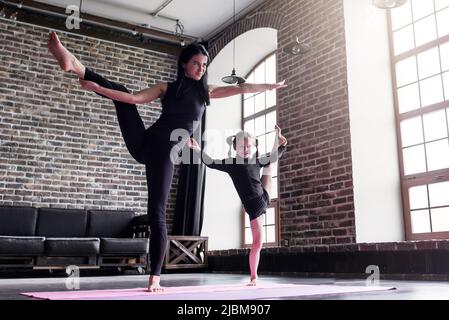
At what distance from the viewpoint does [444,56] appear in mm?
4637

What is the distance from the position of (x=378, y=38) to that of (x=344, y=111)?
1020mm

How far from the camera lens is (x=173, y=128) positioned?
263 cm

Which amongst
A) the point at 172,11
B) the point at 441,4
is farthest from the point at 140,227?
the point at 441,4

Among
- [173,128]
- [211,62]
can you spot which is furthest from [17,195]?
[173,128]

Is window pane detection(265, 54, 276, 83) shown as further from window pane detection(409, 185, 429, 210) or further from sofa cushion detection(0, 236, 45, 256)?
sofa cushion detection(0, 236, 45, 256)

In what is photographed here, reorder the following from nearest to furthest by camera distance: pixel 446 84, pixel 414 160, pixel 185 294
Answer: pixel 185 294 < pixel 446 84 < pixel 414 160

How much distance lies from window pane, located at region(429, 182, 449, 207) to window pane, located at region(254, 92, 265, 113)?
330cm

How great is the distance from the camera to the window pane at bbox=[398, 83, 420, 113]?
4.88m

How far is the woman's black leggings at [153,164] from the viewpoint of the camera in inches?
99.2

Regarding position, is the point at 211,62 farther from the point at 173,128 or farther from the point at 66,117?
the point at 173,128

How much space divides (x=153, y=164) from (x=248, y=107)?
529 cm

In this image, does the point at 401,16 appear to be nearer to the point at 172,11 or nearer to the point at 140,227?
the point at 172,11

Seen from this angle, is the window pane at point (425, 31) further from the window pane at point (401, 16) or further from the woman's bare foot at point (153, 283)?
the woman's bare foot at point (153, 283)

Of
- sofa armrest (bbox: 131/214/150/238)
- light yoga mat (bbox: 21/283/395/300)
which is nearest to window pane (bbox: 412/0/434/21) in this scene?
light yoga mat (bbox: 21/283/395/300)
